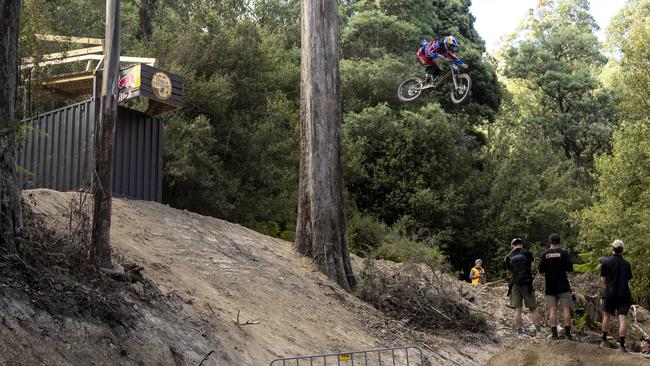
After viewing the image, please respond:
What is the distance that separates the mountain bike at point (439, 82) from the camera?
18406mm

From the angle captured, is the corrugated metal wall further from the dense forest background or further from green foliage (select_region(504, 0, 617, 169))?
green foliage (select_region(504, 0, 617, 169))

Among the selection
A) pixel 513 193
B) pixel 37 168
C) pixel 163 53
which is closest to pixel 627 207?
pixel 513 193

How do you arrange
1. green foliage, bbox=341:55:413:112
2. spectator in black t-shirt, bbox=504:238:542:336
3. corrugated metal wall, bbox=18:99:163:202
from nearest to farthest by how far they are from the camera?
1. spectator in black t-shirt, bbox=504:238:542:336
2. corrugated metal wall, bbox=18:99:163:202
3. green foliage, bbox=341:55:413:112

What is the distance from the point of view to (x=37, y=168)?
16109 millimetres

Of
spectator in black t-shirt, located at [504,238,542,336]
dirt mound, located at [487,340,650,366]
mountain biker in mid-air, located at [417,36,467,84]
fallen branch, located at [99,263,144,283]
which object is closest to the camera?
fallen branch, located at [99,263,144,283]

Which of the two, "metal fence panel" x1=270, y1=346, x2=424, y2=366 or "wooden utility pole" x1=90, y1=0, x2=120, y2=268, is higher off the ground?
"wooden utility pole" x1=90, y1=0, x2=120, y2=268

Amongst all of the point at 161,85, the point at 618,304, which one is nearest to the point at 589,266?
the point at 618,304

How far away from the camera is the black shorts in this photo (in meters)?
12.3

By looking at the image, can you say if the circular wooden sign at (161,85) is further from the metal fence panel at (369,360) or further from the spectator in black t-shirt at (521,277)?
the spectator in black t-shirt at (521,277)

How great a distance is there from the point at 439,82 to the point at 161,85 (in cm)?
685

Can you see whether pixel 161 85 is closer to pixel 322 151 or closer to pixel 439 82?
pixel 322 151

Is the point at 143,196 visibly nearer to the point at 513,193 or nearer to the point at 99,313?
the point at 99,313

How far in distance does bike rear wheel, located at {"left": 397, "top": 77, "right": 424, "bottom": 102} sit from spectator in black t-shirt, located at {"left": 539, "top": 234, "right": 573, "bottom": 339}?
25.4ft

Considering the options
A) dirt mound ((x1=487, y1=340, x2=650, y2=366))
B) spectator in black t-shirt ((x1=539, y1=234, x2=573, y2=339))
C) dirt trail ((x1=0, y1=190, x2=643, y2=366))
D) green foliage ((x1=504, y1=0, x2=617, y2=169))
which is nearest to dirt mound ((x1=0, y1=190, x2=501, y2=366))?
dirt trail ((x1=0, y1=190, x2=643, y2=366))
